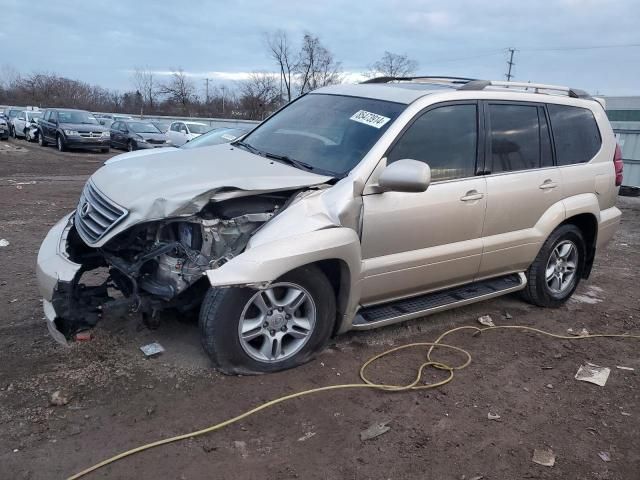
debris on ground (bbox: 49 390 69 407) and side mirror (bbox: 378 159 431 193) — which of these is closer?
debris on ground (bbox: 49 390 69 407)

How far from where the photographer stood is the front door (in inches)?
147

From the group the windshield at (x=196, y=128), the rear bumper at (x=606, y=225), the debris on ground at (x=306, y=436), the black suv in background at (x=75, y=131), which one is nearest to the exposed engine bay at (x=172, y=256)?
the debris on ground at (x=306, y=436)

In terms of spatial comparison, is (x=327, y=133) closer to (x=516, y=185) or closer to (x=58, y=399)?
(x=516, y=185)

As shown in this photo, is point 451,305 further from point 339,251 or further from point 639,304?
point 639,304

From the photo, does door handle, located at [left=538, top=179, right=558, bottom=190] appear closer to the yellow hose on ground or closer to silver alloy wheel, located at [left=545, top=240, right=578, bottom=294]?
silver alloy wheel, located at [left=545, top=240, right=578, bottom=294]

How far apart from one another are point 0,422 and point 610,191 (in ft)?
17.6

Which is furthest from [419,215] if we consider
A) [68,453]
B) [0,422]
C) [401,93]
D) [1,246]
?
[1,246]

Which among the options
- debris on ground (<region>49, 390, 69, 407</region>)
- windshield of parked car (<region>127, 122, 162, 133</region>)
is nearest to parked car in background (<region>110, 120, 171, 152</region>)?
windshield of parked car (<region>127, 122, 162, 133</region>)

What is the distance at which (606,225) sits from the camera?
5.38 meters

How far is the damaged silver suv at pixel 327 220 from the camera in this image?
335cm

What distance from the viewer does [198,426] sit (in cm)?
300

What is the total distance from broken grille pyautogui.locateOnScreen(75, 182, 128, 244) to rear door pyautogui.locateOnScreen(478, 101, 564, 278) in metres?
2.76

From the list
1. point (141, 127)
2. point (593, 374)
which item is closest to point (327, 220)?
point (593, 374)

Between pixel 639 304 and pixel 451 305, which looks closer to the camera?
pixel 451 305
